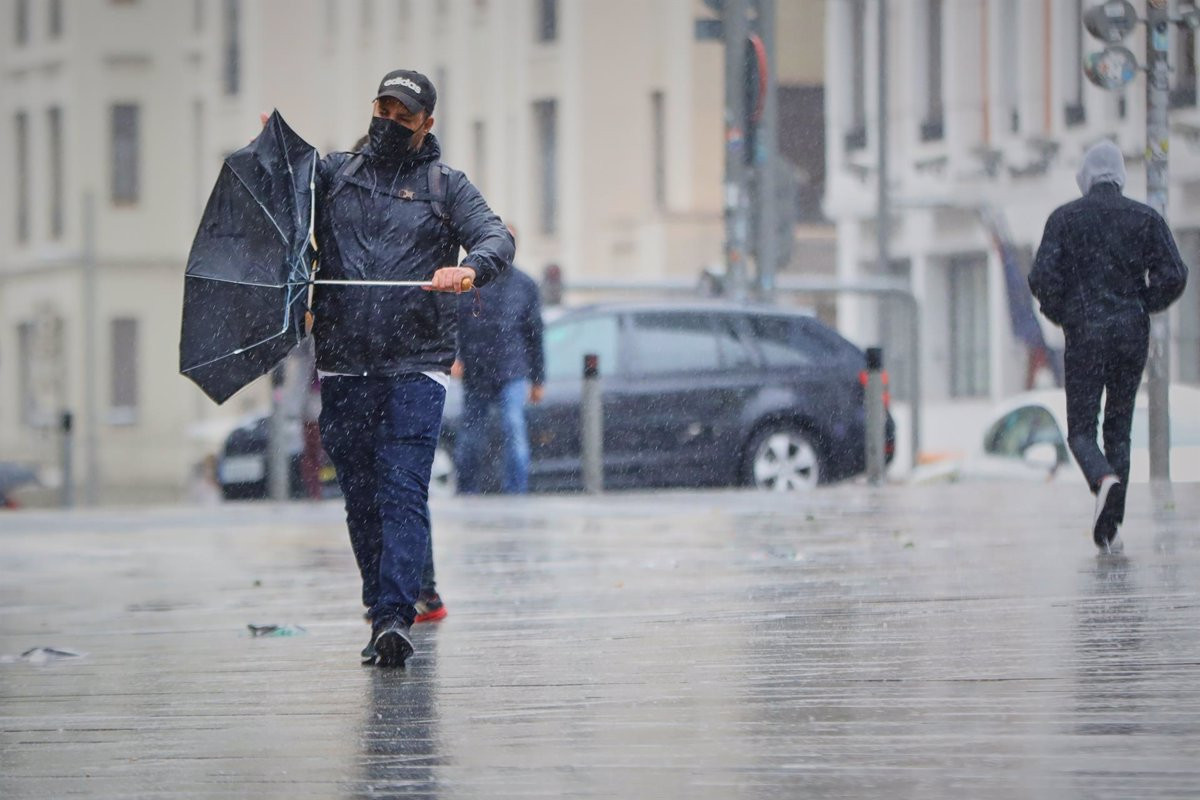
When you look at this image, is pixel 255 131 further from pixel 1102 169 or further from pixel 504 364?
pixel 1102 169

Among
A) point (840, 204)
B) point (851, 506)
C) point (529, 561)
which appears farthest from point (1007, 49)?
point (529, 561)

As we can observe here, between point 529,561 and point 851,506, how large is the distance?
4.69m

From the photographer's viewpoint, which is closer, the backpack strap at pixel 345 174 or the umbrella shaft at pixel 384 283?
the umbrella shaft at pixel 384 283

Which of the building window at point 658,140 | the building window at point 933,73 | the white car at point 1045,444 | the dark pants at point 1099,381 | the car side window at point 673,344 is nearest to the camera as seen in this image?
the dark pants at point 1099,381

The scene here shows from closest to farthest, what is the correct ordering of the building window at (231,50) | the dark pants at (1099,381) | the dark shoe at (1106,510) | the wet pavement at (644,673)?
the wet pavement at (644,673)
the dark shoe at (1106,510)
the dark pants at (1099,381)
the building window at (231,50)

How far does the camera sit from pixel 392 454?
7.39 metres

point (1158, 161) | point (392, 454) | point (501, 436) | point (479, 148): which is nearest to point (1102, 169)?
point (392, 454)

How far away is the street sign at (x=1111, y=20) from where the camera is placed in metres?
16.3

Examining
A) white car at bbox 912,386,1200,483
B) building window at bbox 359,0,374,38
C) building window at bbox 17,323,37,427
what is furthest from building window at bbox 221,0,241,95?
white car at bbox 912,386,1200,483

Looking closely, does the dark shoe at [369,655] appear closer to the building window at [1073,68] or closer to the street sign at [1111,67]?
the street sign at [1111,67]

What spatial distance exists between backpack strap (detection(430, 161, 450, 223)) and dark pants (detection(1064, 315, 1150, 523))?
153 inches

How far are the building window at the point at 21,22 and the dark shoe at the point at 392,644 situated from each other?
5032cm

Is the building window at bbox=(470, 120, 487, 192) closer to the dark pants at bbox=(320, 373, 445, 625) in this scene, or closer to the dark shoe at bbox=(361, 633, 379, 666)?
the dark pants at bbox=(320, 373, 445, 625)

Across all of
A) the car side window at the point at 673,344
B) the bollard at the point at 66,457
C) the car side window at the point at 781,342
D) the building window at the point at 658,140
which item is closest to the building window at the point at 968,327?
the building window at the point at 658,140
